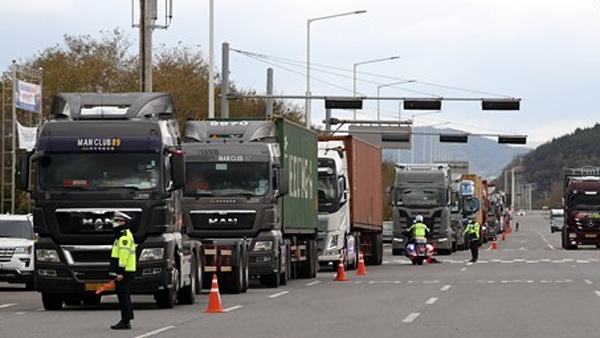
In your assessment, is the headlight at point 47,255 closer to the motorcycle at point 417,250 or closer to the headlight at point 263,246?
the headlight at point 263,246

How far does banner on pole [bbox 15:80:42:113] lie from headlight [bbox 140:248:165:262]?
3645 centimetres

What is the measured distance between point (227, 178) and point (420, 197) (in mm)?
31828

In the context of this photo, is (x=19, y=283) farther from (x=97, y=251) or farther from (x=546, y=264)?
(x=546, y=264)

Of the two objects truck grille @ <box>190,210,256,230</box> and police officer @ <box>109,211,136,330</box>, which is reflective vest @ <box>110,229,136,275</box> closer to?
police officer @ <box>109,211,136,330</box>

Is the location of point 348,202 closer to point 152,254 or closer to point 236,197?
point 236,197

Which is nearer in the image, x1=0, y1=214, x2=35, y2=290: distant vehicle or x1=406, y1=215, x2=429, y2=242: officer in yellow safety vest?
x1=0, y1=214, x2=35, y2=290: distant vehicle

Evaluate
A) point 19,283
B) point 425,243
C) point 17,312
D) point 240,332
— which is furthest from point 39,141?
point 425,243

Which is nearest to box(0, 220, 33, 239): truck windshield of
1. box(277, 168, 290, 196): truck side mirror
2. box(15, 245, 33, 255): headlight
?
box(15, 245, 33, 255): headlight

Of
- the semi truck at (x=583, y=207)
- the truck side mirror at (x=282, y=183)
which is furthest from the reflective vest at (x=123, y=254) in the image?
the semi truck at (x=583, y=207)

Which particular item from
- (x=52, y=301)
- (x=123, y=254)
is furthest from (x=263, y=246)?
(x=123, y=254)

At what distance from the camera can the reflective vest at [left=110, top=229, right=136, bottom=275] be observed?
23.6 metres

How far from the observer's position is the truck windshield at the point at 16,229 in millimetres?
38188

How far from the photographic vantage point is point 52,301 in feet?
92.9

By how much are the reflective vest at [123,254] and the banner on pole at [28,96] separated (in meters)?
39.7
